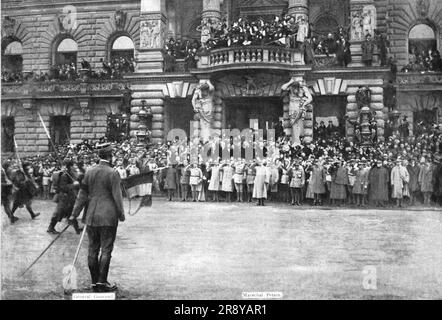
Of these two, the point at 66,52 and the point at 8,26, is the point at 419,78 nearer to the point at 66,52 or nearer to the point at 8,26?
the point at 66,52

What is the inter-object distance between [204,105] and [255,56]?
10.8 feet

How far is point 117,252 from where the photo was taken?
35.1ft

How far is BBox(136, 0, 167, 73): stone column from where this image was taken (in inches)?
1033

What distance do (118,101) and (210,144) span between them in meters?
6.03

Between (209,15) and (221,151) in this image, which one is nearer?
(221,151)

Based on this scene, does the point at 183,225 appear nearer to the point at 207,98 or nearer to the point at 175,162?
the point at 175,162

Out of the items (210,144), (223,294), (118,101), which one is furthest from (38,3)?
(223,294)

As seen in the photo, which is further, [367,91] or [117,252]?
[367,91]

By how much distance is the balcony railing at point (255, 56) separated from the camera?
2328 cm

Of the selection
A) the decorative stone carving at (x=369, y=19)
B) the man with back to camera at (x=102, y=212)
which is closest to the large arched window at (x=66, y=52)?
the decorative stone carving at (x=369, y=19)

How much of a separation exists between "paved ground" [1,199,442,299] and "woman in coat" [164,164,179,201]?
5750 mm

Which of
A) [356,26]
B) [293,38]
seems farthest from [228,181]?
[356,26]

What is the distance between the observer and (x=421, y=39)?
25.7 metres
